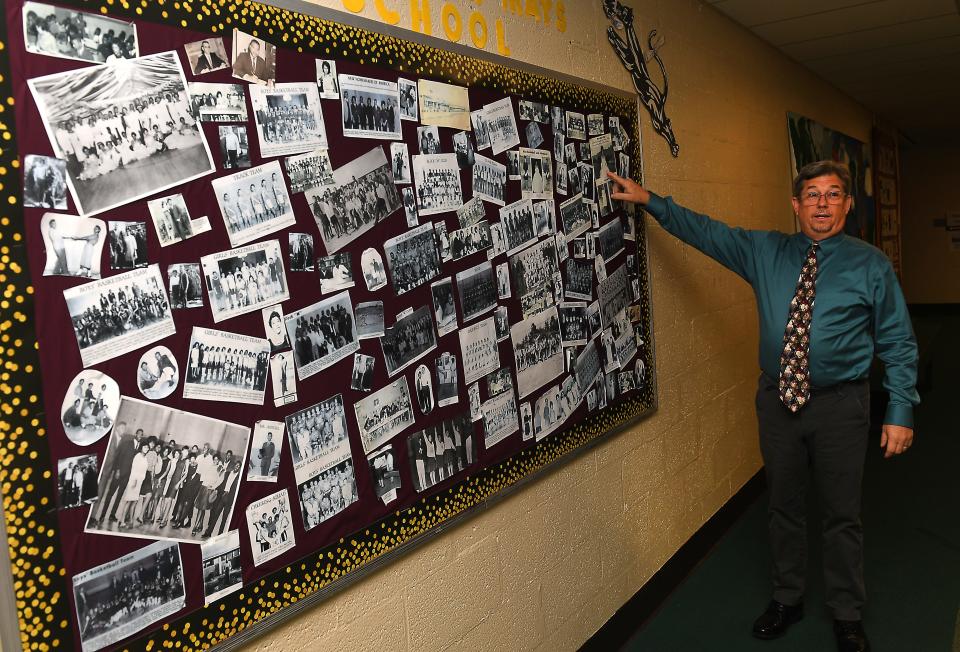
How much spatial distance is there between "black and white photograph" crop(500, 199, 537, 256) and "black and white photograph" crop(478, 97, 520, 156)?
0.15 meters

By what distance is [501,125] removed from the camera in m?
1.87

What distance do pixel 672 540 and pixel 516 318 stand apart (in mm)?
1488

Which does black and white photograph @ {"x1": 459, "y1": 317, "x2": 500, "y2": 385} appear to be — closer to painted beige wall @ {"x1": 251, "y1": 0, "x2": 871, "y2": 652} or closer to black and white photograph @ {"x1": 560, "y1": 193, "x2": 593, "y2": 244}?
painted beige wall @ {"x1": 251, "y1": 0, "x2": 871, "y2": 652}

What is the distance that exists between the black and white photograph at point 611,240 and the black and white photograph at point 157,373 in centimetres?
152

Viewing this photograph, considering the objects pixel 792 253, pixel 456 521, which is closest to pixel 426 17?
pixel 456 521

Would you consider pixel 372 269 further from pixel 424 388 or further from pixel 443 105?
pixel 443 105

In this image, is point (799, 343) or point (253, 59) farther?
point (799, 343)

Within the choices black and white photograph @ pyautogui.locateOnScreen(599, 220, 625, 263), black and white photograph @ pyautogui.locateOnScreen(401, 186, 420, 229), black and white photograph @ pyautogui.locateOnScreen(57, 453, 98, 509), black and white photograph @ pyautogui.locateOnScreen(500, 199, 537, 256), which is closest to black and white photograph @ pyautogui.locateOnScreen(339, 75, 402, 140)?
black and white photograph @ pyautogui.locateOnScreen(401, 186, 420, 229)

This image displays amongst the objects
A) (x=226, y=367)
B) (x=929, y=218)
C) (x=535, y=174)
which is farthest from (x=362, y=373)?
(x=929, y=218)

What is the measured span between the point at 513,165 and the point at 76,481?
1279mm

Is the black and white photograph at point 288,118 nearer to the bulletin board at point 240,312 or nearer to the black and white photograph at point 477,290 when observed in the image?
the bulletin board at point 240,312

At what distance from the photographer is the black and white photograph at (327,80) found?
137cm

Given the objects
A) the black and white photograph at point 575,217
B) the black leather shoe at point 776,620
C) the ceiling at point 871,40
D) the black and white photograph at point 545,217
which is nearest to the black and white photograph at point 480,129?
the black and white photograph at point 545,217

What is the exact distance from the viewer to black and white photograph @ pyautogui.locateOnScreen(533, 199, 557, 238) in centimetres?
200
